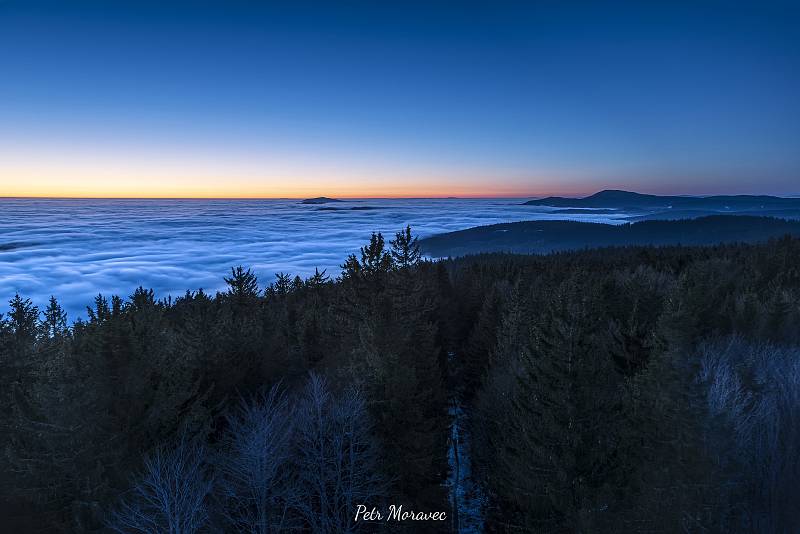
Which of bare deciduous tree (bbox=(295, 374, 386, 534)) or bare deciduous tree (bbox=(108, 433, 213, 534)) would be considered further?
bare deciduous tree (bbox=(295, 374, 386, 534))

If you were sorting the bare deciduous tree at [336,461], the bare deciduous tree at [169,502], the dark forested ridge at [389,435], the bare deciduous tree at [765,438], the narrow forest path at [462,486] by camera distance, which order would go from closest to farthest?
the bare deciduous tree at [169,502], the dark forested ridge at [389,435], the bare deciduous tree at [765,438], the bare deciduous tree at [336,461], the narrow forest path at [462,486]

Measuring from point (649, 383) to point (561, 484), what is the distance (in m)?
4.99

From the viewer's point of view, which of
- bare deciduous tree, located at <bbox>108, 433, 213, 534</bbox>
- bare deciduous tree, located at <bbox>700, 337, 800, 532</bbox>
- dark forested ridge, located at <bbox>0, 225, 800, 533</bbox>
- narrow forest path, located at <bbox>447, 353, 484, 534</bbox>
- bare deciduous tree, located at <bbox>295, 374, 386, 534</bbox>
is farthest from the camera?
narrow forest path, located at <bbox>447, 353, 484, 534</bbox>

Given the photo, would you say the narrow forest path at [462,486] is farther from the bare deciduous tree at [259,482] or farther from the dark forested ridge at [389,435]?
the bare deciduous tree at [259,482]

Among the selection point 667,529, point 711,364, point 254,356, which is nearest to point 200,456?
point 254,356

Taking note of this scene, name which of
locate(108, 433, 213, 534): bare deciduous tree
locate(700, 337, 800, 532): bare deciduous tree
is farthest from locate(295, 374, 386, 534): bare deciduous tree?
locate(700, 337, 800, 532): bare deciduous tree

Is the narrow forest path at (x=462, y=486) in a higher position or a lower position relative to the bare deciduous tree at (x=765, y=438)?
lower

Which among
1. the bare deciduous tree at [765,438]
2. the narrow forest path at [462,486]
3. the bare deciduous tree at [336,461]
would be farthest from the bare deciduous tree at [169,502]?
the bare deciduous tree at [765,438]

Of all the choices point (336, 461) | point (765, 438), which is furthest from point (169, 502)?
point (765, 438)

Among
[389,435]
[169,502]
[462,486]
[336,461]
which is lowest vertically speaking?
[462,486]

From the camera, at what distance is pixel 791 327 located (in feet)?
112

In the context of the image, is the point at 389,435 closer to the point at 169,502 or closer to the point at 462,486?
the point at 169,502

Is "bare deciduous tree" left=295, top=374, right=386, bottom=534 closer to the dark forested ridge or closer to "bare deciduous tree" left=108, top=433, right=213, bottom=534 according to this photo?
the dark forested ridge

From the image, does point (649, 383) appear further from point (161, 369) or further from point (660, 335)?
point (161, 369)
